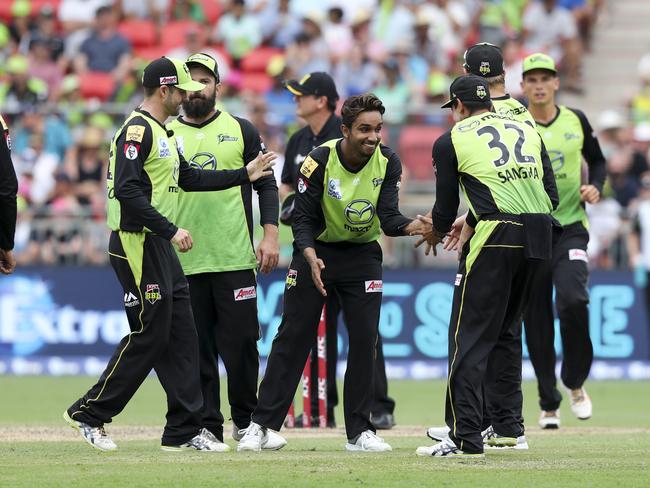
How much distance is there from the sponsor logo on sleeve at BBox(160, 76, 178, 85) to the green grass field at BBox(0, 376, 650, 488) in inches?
102

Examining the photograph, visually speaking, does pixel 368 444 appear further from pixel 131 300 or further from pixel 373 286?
pixel 131 300

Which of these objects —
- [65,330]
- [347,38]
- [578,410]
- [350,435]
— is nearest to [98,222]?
[65,330]

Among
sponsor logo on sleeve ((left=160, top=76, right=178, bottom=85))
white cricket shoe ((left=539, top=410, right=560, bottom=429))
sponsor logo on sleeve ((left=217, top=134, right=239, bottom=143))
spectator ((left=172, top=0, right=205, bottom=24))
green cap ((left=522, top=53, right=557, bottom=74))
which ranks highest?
spectator ((left=172, top=0, right=205, bottom=24))

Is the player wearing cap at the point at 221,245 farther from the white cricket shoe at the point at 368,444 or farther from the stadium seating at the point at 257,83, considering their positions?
the stadium seating at the point at 257,83

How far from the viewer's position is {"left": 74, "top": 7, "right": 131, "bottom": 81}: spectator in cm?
2336

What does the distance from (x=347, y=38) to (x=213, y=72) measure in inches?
517

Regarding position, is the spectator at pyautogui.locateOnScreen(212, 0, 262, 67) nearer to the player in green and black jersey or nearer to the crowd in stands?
the crowd in stands

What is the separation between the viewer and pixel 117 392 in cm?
988

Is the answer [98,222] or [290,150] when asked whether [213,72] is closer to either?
[290,150]

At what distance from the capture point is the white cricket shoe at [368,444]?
33.3ft

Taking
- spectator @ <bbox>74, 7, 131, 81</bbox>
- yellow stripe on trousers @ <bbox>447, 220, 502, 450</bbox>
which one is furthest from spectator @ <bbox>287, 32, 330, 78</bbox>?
yellow stripe on trousers @ <bbox>447, 220, 502, 450</bbox>

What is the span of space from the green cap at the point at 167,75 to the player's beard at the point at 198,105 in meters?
0.73

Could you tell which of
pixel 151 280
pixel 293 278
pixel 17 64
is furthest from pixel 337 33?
pixel 151 280

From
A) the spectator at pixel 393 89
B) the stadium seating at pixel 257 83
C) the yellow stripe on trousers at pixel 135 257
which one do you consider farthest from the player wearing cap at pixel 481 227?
the stadium seating at pixel 257 83
